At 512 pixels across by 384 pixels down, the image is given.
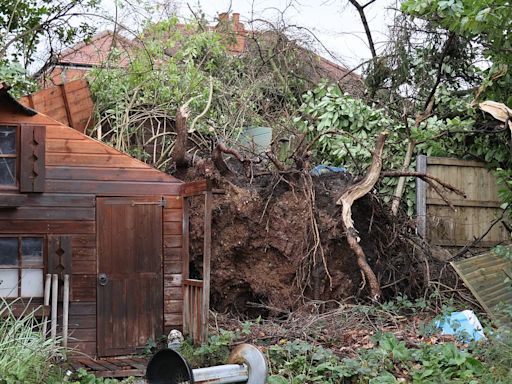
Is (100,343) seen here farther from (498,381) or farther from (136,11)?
(136,11)

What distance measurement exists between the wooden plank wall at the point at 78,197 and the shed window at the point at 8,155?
126mm

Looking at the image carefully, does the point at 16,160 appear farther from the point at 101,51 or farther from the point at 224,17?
the point at 224,17

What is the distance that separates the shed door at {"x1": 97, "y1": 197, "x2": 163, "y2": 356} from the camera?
9086mm

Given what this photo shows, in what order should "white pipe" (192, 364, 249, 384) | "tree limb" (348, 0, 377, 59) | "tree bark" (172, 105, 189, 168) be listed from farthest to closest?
"tree limb" (348, 0, 377, 59), "tree bark" (172, 105, 189, 168), "white pipe" (192, 364, 249, 384)

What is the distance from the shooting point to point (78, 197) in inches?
356

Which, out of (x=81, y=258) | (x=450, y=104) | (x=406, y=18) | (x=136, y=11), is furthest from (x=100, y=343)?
(x=406, y=18)

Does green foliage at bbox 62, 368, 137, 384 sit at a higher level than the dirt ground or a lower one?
lower

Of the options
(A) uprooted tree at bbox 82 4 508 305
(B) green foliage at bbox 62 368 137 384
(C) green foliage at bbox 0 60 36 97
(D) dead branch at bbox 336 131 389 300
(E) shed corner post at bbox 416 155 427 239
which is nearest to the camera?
(B) green foliage at bbox 62 368 137 384

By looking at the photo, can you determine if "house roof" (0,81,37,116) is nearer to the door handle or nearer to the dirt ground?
the door handle

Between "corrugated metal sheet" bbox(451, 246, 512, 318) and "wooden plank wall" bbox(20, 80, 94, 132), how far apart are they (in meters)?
5.93

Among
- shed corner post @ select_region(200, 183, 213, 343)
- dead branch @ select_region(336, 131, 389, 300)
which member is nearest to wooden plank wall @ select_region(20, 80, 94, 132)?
shed corner post @ select_region(200, 183, 213, 343)

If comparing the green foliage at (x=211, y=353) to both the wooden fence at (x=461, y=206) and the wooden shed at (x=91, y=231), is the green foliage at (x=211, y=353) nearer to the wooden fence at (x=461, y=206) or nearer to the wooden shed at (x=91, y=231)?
the wooden shed at (x=91, y=231)

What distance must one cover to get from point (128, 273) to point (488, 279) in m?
4.65

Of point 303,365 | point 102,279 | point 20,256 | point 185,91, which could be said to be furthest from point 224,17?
point 303,365
